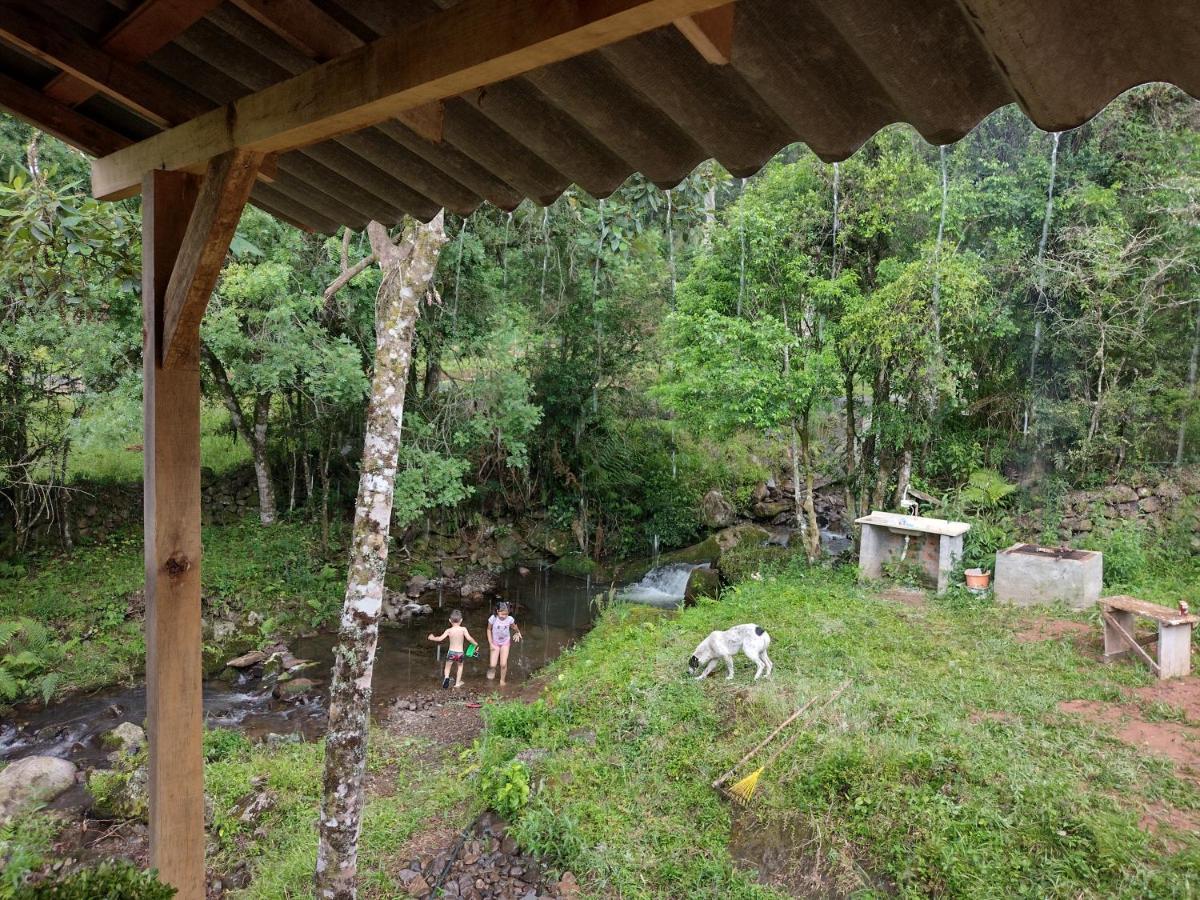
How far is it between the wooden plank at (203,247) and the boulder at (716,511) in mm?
13005

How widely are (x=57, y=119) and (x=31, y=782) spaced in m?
6.40

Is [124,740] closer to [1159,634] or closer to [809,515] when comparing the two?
[809,515]

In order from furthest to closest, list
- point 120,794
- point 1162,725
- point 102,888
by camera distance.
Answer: point 120,794, point 1162,725, point 102,888

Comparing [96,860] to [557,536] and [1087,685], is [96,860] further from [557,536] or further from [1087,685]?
[557,536]

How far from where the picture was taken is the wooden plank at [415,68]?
1.38 m

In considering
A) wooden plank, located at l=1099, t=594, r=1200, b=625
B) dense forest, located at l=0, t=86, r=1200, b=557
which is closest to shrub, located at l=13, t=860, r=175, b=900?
dense forest, located at l=0, t=86, r=1200, b=557

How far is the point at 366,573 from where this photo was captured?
4.87m

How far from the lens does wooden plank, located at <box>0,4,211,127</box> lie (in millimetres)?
1993

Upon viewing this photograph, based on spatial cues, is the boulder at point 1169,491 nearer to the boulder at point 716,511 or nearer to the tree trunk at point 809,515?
the tree trunk at point 809,515

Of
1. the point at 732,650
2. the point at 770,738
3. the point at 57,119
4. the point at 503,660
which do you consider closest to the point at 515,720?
the point at 732,650

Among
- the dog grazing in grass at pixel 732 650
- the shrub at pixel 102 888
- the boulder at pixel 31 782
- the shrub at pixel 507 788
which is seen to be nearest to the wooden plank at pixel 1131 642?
the dog grazing in grass at pixel 732 650

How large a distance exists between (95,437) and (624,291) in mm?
8872

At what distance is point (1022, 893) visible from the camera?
4051 mm

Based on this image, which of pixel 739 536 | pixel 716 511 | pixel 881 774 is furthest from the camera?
pixel 716 511
